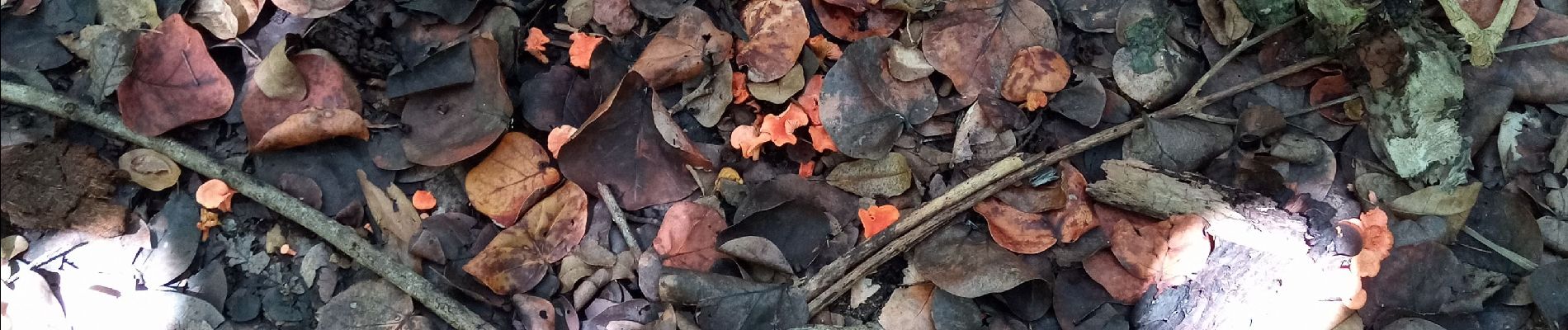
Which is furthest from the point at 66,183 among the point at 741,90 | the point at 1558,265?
the point at 1558,265

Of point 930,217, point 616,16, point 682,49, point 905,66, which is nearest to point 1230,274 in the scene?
point 930,217

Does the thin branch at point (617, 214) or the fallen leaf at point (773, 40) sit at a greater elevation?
the fallen leaf at point (773, 40)

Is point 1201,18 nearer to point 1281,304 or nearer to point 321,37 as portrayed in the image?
point 1281,304

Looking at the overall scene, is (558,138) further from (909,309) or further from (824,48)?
(909,309)

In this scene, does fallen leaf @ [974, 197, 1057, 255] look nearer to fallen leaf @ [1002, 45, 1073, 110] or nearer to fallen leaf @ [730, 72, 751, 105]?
fallen leaf @ [1002, 45, 1073, 110]

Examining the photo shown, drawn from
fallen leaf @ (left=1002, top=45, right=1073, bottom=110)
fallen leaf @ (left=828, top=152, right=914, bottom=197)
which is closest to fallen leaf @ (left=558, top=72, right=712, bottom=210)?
fallen leaf @ (left=828, top=152, right=914, bottom=197)

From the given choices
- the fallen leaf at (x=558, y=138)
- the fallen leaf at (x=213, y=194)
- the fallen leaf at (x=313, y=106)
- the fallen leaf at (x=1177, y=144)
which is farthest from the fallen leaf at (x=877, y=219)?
the fallen leaf at (x=213, y=194)

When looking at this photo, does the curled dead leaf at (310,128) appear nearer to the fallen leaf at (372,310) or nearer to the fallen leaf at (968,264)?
the fallen leaf at (372,310)
